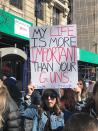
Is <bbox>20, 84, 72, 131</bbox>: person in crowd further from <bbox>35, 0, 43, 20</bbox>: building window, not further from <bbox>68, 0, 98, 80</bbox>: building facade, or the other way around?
<bbox>68, 0, 98, 80</bbox>: building facade

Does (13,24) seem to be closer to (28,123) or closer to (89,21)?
(28,123)

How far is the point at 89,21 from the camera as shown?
37.8 metres

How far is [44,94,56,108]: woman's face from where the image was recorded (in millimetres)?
Answer: 4961

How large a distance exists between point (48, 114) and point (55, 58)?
137cm

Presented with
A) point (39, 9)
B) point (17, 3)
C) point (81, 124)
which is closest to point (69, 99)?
point (81, 124)

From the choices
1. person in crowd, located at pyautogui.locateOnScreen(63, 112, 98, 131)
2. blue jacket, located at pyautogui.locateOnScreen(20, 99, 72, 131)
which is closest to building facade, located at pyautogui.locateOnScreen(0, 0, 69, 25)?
blue jacket, located at pyautogui.locateOnScreen(20, 99, 72, 131)

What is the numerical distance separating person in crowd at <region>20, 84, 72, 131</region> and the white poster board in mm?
735

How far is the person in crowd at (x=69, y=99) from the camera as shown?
5.82 meters

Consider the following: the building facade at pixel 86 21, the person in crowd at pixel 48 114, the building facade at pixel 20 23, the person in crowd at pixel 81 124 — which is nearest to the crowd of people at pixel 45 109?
the person in crowd at pixel 48 114

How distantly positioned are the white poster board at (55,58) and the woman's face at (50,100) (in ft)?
2.51

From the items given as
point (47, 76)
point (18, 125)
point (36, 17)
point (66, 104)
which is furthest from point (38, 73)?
point (36, 17)

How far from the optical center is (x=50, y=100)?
16.4ft

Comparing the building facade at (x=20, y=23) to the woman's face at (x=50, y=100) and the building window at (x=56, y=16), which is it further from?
→ the woman's face at (x=50, y=100)

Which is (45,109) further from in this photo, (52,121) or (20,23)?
(20,23)
